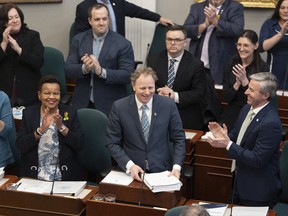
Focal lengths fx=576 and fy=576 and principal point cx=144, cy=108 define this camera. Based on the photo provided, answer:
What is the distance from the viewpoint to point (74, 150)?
4.13m

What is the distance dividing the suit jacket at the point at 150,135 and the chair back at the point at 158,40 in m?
2.36

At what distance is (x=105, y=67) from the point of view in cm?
479

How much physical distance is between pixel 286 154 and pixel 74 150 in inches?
58.4

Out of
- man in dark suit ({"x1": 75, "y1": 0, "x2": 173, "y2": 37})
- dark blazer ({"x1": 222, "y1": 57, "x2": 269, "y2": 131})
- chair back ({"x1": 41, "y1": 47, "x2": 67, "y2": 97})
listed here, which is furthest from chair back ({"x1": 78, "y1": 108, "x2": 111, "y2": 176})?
man in dark suit ({"x1": 75, "y1": 0, "x2": 173, "y2": 37})

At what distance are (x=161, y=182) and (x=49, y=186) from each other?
751 mm

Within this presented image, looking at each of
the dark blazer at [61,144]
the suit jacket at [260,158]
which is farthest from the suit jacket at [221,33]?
the dark blazer at [61,144]

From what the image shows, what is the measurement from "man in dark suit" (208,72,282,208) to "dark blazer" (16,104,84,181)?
972 mm

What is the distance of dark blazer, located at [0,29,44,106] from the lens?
5.12 meters

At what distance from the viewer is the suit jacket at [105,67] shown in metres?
4.75

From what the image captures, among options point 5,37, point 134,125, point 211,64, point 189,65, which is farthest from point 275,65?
point 5,37

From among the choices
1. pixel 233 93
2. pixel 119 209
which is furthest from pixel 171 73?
pixel 119 209

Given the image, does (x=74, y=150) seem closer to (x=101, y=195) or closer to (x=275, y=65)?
(x=101, y=195)

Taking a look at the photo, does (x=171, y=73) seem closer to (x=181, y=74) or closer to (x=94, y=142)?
(x=181, y=74)

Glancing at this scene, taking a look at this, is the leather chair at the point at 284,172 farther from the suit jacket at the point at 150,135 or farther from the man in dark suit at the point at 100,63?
the man in dark suit at the point at 100,63
